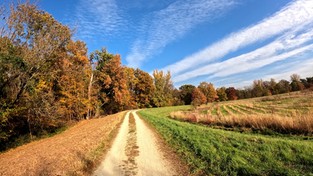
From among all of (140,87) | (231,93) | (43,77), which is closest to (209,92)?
(231,93)

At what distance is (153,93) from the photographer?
74062 millimetres

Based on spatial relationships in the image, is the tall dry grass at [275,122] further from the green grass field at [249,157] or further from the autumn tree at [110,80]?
the autumn tree at [110,80]

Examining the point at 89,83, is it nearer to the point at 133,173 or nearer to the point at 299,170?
the point at 133,173

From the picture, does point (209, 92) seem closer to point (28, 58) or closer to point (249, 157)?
point (28, 58)

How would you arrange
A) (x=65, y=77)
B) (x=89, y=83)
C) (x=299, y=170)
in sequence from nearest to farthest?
(x=299, y=170)
(x=65, y=77)
(x=89, y=83)

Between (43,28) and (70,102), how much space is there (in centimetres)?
1394

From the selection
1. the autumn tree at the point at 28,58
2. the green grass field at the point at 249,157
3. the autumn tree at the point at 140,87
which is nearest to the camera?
the green grass field at the point at 249,157

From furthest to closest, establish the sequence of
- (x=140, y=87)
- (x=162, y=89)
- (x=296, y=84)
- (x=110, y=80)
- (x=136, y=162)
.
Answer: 1. (x=296, y=84)
2. (x=162, y=89)
3. (x=140, y=87)
4. (x=110, y=80)
5. (x=136, y=162)

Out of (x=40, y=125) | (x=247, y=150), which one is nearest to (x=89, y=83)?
(x=40, y=125)

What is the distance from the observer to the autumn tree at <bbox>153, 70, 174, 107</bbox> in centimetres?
7569

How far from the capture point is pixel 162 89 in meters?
82.4

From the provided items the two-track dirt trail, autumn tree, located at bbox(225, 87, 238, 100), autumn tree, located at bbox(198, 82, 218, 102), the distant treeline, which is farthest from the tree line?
autumn tree, located at bbox(225, 87, 238, 100)

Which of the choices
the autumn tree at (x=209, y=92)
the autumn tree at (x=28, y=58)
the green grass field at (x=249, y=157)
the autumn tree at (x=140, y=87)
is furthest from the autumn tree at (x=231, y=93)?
the green grass field at (x=249, y=157)

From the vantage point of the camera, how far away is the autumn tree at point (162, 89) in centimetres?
7569
